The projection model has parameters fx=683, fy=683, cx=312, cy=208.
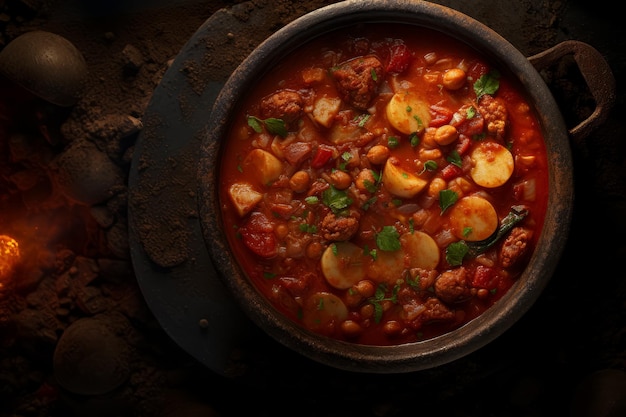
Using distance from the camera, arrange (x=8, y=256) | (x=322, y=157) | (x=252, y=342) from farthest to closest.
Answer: (x=8, y=256) < (x=252, y=342) < (x=322, y=157)

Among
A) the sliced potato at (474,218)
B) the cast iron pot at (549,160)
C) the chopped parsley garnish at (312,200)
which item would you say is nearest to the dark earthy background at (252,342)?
the cast iron pot at (549,160)

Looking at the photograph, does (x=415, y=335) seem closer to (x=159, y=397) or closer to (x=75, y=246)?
(x=159, y=397)

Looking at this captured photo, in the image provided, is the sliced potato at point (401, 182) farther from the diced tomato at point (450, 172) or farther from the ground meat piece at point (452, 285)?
the ground meat piece at point (452, 285)

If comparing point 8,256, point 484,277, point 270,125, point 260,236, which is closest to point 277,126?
point 270,125

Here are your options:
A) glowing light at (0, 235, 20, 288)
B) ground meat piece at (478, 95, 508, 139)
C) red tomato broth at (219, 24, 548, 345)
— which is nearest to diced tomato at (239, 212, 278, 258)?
red tomato broth at (219, 24, 548, 345)

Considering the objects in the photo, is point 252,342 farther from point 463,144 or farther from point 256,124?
point 463,144

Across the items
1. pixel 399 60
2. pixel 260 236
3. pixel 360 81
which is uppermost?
pixel 399 60
